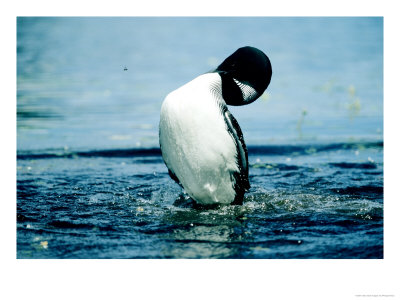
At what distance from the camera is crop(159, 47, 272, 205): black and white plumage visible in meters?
5.12

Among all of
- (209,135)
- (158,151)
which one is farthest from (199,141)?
(158,151)

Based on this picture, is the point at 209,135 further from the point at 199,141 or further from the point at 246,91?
the point at 246,91

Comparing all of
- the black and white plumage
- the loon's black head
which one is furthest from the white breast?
the loon's black head

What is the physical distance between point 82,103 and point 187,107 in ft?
23.2

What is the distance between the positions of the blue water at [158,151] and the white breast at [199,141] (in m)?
0.26

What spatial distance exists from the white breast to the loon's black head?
25 cm

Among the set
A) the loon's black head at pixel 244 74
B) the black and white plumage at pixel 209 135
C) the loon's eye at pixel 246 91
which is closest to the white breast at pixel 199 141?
the black and white plumage at pixel 209 135

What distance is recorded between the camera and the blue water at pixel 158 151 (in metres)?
4.80

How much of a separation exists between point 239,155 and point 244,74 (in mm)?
830

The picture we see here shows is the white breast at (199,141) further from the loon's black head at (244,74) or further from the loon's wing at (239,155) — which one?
the loon's black head at (244,74)

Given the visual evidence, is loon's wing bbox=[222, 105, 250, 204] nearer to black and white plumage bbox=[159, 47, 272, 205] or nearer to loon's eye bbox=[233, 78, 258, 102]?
black and white plumage bbox=[159, 47, 272, 205]

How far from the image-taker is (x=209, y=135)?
5.16m
